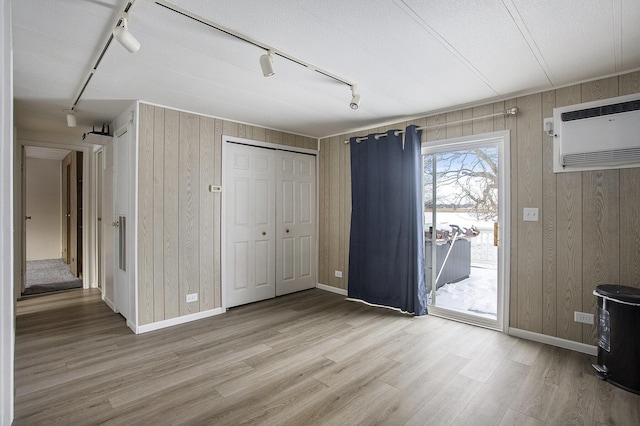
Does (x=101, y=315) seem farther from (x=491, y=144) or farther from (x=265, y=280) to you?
(x=491, y=144)

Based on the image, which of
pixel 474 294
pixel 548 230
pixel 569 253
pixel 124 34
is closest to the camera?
pixel 124 34

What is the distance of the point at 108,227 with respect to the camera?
4.27 m

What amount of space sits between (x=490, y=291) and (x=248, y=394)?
3.28 meters

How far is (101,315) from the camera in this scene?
12.5 feet

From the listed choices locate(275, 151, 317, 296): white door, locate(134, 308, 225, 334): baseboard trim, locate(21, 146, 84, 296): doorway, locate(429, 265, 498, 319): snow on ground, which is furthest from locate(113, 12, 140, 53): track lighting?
locate(21, 146, 84, 296): doorway

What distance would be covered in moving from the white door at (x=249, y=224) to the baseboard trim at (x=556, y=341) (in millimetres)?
3030

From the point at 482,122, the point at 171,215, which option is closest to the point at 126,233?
the point at 171,215

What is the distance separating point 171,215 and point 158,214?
5.4 inches

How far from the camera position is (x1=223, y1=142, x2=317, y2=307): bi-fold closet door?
414 centimetres

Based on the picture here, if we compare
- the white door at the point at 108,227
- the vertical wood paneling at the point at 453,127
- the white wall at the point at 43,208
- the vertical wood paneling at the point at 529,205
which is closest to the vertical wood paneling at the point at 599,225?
the vertical wood paneling at the point at 529,205

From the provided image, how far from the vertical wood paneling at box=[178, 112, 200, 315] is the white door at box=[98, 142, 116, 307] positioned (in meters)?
1.03

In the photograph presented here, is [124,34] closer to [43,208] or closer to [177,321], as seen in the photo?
[177,321]

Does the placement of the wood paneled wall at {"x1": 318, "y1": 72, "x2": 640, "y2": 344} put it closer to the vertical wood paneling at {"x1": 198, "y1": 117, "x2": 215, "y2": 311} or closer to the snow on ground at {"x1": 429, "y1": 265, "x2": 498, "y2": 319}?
the snow on ground at {"x1": 429, "y1": 265, "x2": 498, "y2": 319}

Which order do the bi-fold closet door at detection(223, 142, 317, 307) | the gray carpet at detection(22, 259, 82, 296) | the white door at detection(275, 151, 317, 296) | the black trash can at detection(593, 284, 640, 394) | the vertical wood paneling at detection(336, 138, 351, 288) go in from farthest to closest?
the gray carpet at detection(22, 259, 82, 296)
the vertical wood paneling at detection(336, 138, 351, 288)
the white door at detection(275, 151, 317, 296)
the bi-fold closet door at detection(223, 142, 317, 307)
the black trash can at detection(593, 284, 640, 394)
